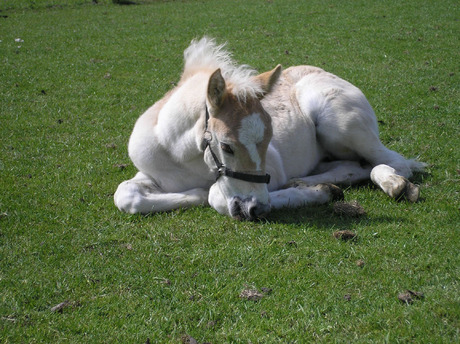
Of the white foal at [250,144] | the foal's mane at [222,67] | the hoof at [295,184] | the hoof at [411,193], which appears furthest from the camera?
the hoof at [295,184]

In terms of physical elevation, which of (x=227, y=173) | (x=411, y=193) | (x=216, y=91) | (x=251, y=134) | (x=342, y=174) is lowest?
(x=342, y=174)

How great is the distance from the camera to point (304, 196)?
16.3 feet

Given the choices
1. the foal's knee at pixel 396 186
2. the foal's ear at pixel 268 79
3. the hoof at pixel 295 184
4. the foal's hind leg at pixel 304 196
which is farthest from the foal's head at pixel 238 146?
the foal's knee at pixel 396 186

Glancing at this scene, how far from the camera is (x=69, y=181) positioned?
5.91m

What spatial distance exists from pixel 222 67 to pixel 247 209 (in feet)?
4.95

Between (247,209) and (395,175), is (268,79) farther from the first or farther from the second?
(395,175)

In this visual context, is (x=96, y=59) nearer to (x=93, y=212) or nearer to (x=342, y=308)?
(x=93, y=212)

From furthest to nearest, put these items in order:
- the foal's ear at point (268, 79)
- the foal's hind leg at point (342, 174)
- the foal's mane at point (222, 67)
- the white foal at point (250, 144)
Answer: the foal's hind leg at point (342, 174)
the foal's ear at point (268, 79)
the foal's mane at point (222, 67)
the white foal at point (250, 144)

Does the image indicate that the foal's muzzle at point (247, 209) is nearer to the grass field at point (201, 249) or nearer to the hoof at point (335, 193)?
the grass field at point (201, 249)

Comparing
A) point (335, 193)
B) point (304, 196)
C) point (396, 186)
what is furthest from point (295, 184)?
point (396, 186)

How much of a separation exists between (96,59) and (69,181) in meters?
7.75

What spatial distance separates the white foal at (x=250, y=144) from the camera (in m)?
4.33

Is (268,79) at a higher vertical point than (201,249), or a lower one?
Answer: higher

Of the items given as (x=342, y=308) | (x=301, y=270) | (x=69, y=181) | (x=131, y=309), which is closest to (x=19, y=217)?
(x=69, y=181)
